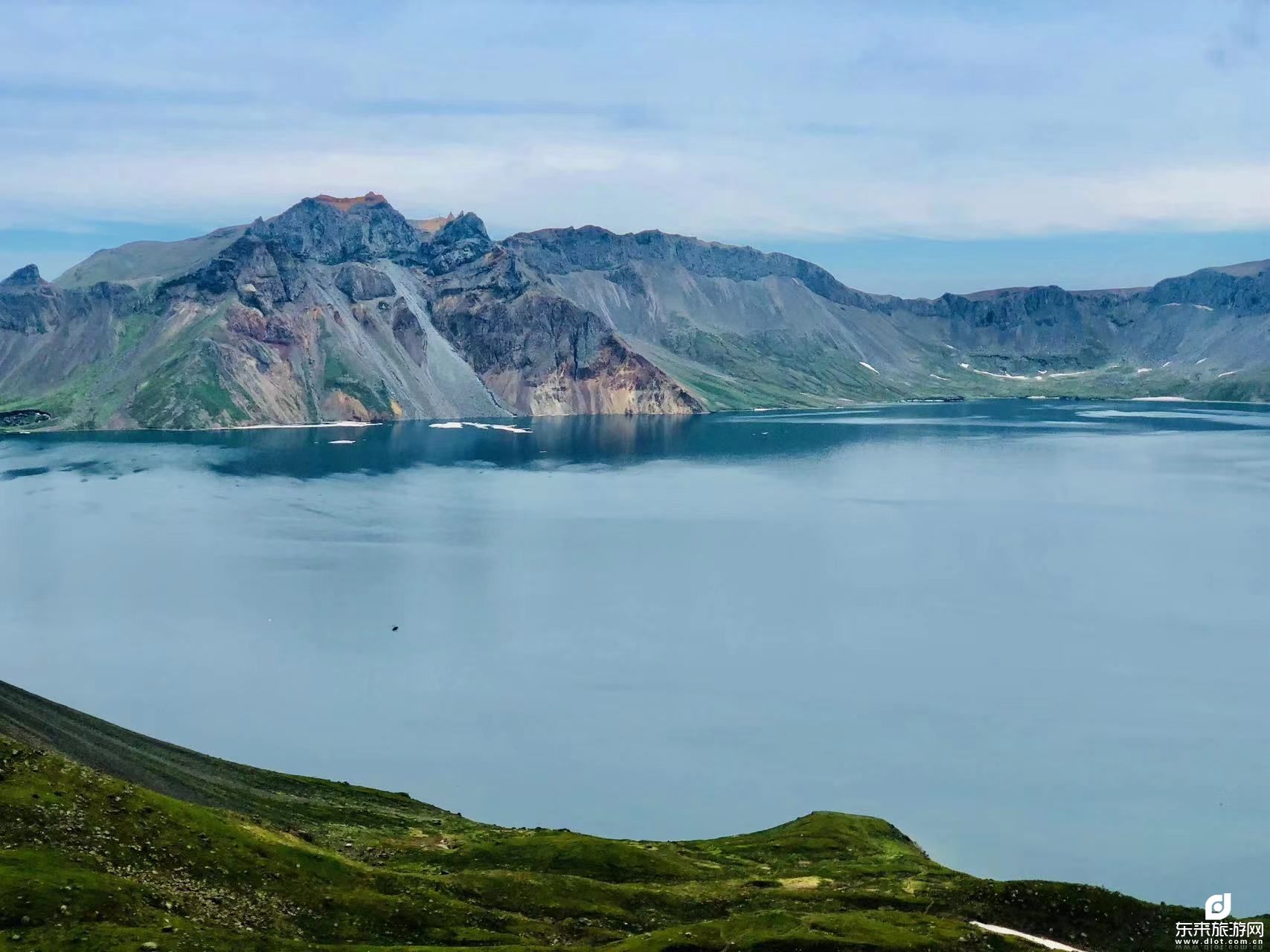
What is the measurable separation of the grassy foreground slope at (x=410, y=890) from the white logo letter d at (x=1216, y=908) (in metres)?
0.74

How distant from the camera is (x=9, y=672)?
110000 mm

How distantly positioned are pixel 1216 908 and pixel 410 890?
39.9 m

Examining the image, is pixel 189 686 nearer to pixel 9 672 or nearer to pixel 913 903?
pixel 9 672

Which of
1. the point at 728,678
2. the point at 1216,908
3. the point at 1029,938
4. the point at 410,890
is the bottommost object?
the point at 728,678

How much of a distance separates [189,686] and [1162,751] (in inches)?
3339

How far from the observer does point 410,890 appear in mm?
52438

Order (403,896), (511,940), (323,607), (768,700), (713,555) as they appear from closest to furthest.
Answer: (511,940) < (403,896) < (768,700) < (323,607) < (713,555)

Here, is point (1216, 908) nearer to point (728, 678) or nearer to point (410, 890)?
point (410, 890)

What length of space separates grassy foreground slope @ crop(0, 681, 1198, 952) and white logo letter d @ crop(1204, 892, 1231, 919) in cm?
74

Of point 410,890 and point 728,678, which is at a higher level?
point 410,890

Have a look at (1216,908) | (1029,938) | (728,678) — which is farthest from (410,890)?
(728,678)

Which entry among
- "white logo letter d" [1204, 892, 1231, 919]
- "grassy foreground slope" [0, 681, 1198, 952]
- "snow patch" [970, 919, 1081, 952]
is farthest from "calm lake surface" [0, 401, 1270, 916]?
"snow patch" [970, 919, 1081, 952]

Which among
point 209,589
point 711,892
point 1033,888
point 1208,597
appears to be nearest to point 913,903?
point 1033,888

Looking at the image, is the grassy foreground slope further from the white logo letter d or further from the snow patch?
the white logo letter d
